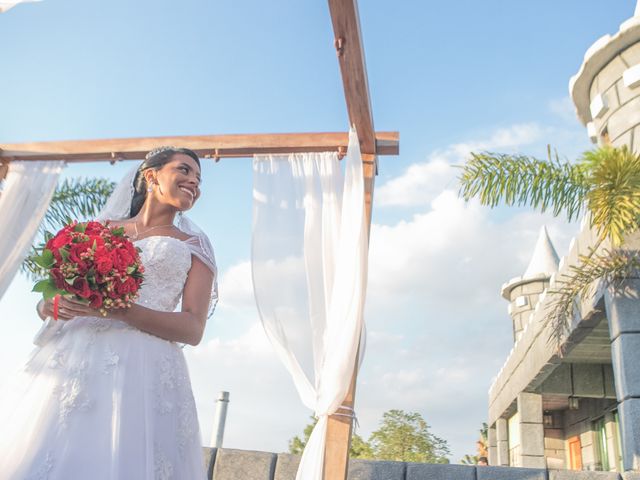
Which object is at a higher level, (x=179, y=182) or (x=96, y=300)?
(x=179, y=182)

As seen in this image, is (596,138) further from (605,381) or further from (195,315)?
(195,315)

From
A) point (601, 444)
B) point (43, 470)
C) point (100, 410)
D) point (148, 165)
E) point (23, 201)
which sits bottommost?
point (43, 470)

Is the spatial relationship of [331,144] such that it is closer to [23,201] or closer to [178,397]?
[23,201]

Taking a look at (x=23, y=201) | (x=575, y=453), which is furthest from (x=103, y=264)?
(x=575, y=453)

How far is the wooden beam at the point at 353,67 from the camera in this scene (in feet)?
12.5

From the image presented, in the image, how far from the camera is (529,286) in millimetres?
15008

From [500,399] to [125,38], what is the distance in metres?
12.6

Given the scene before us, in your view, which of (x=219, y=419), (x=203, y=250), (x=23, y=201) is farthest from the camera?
(x=219, y=419)

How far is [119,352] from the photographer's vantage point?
1.96 m

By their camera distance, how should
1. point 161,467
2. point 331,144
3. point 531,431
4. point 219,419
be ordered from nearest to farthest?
point 161,467 → point 331,144 → point 219,419 → point 531,431

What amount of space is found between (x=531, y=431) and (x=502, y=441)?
3.55 meters

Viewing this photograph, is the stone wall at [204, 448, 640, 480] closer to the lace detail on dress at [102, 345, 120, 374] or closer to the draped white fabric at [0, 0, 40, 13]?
the lace detail on dress at [102, 345, 120, 374]

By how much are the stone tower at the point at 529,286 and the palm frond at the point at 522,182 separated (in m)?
8.17

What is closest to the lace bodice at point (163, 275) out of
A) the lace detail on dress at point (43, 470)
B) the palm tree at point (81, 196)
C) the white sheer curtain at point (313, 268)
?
the lace detail on dress at point (43, 470)
